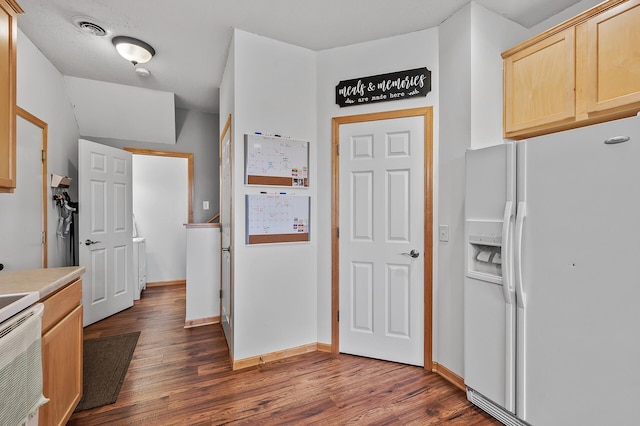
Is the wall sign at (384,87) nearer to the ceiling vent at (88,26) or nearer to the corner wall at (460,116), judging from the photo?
the corner wall at (460,116)

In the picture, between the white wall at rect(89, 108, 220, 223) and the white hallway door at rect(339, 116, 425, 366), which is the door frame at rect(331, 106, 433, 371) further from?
the white wall at rect(89, 108, 220, 223)

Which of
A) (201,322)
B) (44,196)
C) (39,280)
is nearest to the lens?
(39,280)

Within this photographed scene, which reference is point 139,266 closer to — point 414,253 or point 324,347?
point 324,347

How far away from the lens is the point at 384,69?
245 cm

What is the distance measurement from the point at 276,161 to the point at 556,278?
203 centimetres

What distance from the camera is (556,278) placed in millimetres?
1500

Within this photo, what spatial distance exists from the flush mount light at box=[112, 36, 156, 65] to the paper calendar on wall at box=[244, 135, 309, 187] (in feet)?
4.31

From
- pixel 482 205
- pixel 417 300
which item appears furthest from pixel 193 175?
pixel 482 205

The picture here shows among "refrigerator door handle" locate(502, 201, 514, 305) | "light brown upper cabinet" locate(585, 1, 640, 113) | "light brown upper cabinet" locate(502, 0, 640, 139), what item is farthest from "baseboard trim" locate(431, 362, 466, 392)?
"light brown upper cabinet" locate(585, 1, 640, 113)

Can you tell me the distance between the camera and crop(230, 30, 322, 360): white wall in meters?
2.37

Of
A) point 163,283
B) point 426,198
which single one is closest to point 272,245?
point 426,198

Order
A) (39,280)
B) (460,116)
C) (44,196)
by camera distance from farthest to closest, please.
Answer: (44,196) → (460,116) → (39,280)

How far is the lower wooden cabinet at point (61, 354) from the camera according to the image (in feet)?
4.44

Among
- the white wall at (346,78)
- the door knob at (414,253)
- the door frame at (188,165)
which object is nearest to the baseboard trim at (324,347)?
the white wall at (346,78)
